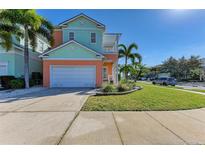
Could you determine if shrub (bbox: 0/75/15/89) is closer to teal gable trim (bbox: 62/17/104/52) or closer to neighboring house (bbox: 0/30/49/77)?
neighboring house (bbox: 0/30/49/77)

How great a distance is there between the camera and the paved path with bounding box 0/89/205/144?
4.31m

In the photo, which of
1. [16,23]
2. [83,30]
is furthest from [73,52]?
[16,23]

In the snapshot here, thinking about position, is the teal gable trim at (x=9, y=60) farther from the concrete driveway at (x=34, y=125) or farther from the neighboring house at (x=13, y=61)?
the concrete driveway at (x=34, y=125)

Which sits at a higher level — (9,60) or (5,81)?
(9,60)

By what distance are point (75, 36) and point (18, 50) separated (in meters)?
6.68

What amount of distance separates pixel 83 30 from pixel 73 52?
4081 mm

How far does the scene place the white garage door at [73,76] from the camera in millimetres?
17000

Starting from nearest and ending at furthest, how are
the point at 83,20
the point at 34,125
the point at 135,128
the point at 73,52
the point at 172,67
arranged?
the point at 135,128, the point at 34,125, the point at 73,52, the point at 83,20, the point at 172,67

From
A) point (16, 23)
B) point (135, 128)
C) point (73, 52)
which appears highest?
point (16, 23)

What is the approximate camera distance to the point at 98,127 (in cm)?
526

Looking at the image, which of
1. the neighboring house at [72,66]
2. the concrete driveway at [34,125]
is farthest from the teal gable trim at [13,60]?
the concrete driveway at [34,125]

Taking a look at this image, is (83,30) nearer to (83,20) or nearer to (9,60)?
(83,20)
